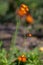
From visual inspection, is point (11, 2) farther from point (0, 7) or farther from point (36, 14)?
point (36, 14)

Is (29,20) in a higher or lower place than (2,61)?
higher

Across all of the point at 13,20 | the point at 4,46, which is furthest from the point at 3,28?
the point at 4,46

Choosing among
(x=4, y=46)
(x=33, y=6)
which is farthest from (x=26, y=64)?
(x=33, y=6)

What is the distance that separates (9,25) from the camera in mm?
5828

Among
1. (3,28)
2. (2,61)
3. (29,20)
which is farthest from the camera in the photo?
(29,20)

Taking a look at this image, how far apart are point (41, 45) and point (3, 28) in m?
1.29

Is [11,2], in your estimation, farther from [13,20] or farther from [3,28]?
[3,28]

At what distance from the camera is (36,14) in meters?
6.15

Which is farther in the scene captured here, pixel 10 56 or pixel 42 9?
pixel 42 9

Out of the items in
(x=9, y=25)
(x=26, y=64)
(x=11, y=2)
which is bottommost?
(x=26, y=64)

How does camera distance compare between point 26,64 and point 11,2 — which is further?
point 11,2

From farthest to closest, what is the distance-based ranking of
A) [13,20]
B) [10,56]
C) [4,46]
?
[13,20] < [4,46] < [10,56]

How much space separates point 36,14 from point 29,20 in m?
0.33

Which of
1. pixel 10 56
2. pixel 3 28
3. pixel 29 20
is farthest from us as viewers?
pixel 29 20
